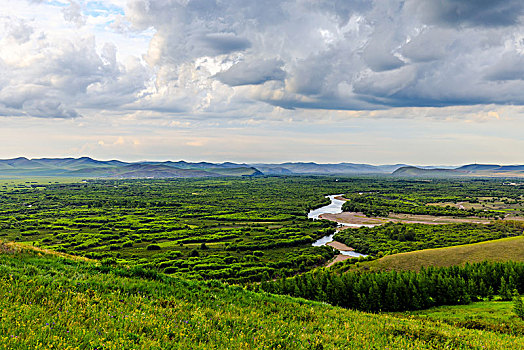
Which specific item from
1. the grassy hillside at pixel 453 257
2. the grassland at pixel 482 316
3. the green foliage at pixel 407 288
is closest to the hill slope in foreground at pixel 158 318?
the grassland at pixel 482 316

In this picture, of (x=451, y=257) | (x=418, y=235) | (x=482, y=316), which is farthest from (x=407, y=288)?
(x=418, y=235)

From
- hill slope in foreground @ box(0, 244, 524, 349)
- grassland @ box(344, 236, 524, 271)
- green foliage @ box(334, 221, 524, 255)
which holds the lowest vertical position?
green foliage @ box(334, 221, 524, 255)

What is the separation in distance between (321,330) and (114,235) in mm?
→ 115935

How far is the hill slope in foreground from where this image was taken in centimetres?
899

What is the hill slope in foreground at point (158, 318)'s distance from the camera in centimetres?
899

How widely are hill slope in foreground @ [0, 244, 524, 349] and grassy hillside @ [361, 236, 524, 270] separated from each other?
5289 cm

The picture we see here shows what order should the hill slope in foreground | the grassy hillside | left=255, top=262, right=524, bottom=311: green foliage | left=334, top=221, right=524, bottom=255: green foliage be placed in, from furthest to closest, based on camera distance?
left=334, top=221, right=524, bottom=255: green foliage → the grassy hillside → left=255, top=262, right=524, bottom=311: green foliage → the hill slope in foreground

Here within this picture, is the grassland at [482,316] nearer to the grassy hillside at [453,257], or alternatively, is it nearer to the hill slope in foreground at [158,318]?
the hill slope in foreground at [158,318]

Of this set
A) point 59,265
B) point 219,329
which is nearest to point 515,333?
point 219,329

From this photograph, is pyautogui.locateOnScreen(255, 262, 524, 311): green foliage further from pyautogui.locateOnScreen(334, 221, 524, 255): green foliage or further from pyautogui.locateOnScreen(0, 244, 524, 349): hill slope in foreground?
pyautogui.locateOnScreen(334, 221, 524, 255): green foliage

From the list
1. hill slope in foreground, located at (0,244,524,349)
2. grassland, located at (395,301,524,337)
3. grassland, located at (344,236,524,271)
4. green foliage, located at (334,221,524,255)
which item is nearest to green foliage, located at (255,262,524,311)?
grassland, located at (395,301,524,337)

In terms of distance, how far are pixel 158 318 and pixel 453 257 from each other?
73.1 m

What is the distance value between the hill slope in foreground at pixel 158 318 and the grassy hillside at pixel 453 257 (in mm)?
52895

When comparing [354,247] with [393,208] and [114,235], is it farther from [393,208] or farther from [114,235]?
[393,208]
